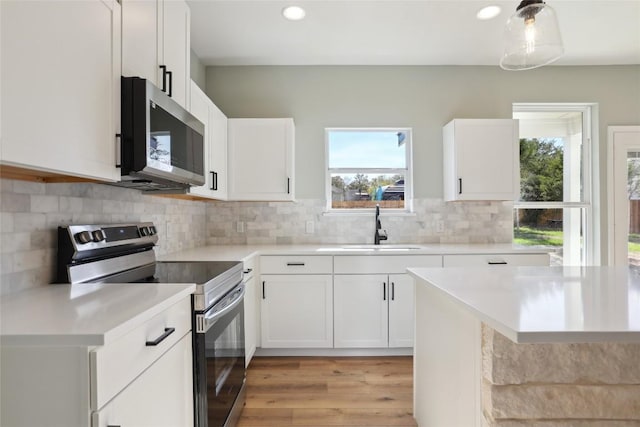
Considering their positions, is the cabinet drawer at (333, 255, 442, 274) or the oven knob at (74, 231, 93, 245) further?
the cabinet drawer at (333, 255, 442, 274)

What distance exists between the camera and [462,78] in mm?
3330

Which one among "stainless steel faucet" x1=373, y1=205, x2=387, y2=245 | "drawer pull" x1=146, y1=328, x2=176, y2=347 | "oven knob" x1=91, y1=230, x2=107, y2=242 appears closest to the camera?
"drawer pull" x1=146, y1=328, x2=176, y2=347

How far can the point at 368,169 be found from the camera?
3.40 metres

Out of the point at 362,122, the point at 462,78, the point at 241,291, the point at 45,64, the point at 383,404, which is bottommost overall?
the point at 383,404

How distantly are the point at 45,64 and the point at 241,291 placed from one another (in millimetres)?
1376

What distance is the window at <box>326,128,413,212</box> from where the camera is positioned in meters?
3.39

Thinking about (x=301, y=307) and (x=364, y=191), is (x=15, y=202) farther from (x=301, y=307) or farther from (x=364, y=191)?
(x=364, y=191)

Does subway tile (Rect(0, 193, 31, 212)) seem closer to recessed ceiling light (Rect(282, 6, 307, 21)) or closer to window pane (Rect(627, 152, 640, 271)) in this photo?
recessed ceiling light (Rect(282, 6, 307, 21))

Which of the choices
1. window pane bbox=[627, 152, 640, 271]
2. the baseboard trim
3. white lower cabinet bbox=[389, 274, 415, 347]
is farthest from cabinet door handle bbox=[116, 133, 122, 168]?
window pane bbox=[627, 152, 640, 271]

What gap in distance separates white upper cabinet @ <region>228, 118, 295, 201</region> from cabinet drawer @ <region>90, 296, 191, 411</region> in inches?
72.8

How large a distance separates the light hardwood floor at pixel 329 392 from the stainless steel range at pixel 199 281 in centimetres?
24

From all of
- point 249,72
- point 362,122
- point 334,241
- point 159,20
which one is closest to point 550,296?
point 159,20

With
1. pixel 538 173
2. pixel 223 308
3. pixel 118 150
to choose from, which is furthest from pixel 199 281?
pixel 538 173

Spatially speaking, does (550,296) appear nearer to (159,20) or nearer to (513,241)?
(159,20)
